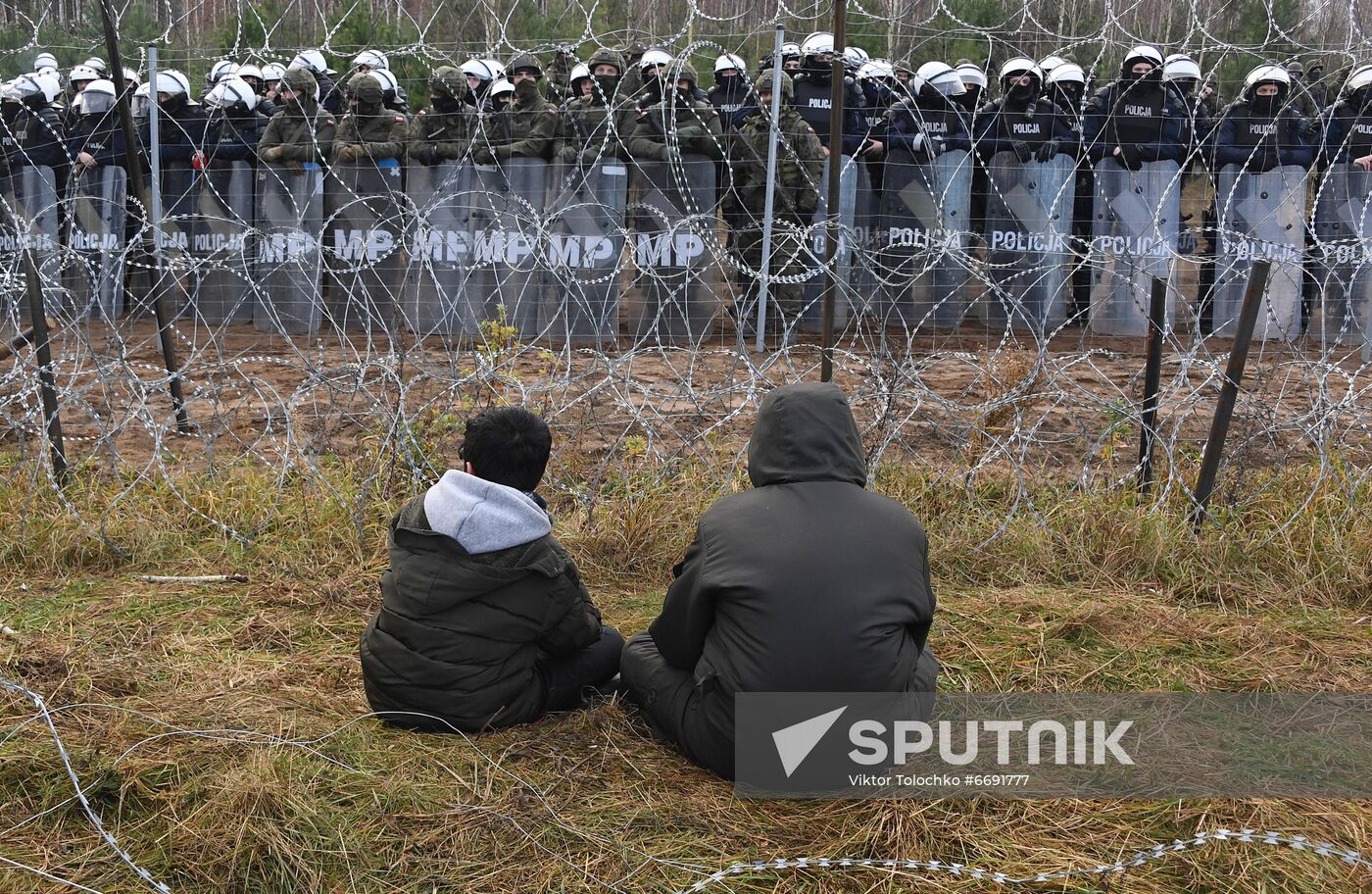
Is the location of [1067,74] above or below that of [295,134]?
above

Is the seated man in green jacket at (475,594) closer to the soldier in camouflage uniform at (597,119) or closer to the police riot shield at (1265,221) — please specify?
the soldier in camouflage uniform at (597,119)

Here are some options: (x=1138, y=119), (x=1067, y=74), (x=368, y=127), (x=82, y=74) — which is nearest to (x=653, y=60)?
(x=368, y=127)

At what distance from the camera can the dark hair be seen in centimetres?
301

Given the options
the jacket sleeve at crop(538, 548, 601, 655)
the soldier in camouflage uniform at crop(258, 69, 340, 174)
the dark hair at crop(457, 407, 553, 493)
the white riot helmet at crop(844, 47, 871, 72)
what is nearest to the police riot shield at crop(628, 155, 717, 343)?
the white riot helmet at crop(844, 47, 871, 72)

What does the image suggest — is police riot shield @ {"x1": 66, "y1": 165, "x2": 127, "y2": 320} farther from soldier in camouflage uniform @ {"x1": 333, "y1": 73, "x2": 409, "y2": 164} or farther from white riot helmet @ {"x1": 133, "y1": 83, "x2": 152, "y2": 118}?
soldier in camouflage uniform @ {"x1": 333, "y1": 73, "x2": 409, "y2": 164}

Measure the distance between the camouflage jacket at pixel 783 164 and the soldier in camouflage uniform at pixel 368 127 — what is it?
95.0 inches

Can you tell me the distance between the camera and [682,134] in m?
8.09

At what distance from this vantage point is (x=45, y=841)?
8.70 ft

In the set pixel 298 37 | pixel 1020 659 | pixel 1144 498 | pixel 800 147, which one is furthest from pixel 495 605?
pixel 298 37

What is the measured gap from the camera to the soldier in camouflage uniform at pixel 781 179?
8.26m

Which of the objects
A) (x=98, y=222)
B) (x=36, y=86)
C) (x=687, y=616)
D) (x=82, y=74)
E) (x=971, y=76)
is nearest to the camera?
(x=687, y=616)

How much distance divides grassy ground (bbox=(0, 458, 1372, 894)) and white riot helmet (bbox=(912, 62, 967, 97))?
193 inches

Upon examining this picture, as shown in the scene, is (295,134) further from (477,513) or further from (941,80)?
(477,513)

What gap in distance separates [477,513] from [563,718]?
0.70 meters
